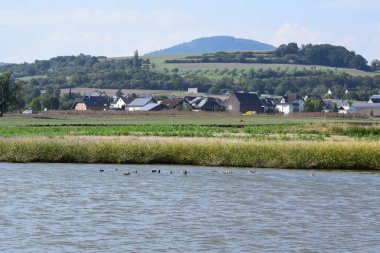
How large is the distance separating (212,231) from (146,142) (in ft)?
67.6

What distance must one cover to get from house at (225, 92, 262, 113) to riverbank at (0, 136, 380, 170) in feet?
477

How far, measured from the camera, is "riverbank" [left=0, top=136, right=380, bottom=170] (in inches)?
1677

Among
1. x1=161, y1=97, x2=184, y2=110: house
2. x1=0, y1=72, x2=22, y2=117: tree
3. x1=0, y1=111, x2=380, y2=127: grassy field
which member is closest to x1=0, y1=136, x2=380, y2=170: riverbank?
x1=0, y1=111, x2=380, y2=127: grassy field

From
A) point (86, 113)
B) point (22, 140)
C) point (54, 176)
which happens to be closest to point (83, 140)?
point (22, 140)

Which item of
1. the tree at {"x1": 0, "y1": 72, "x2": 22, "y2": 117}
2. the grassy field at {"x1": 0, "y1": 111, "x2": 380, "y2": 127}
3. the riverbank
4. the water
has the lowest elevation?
the grassy field at {"x1": 0, "y1": 111, "x2": 380, "y2": 127}

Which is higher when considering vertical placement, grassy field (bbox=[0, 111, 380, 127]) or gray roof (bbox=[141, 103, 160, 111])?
grassy field (bbox=[0, 111, 380, 127])

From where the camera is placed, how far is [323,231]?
25.1 metres

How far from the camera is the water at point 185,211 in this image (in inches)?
904

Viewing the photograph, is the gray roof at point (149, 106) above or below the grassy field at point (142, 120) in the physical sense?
below

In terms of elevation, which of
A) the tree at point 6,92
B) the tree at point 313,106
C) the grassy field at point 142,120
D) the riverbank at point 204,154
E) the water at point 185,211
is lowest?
the tree at point 313,106

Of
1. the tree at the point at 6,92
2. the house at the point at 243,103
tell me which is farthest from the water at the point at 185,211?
the house at the point at 243,103

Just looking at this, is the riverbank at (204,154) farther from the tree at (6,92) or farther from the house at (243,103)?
the house at (243,103)

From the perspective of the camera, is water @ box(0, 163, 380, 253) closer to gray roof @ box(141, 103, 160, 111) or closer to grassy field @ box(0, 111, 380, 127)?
grassy field @ box(0, 111, 380, 127)

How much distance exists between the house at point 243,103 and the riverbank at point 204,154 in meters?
145
